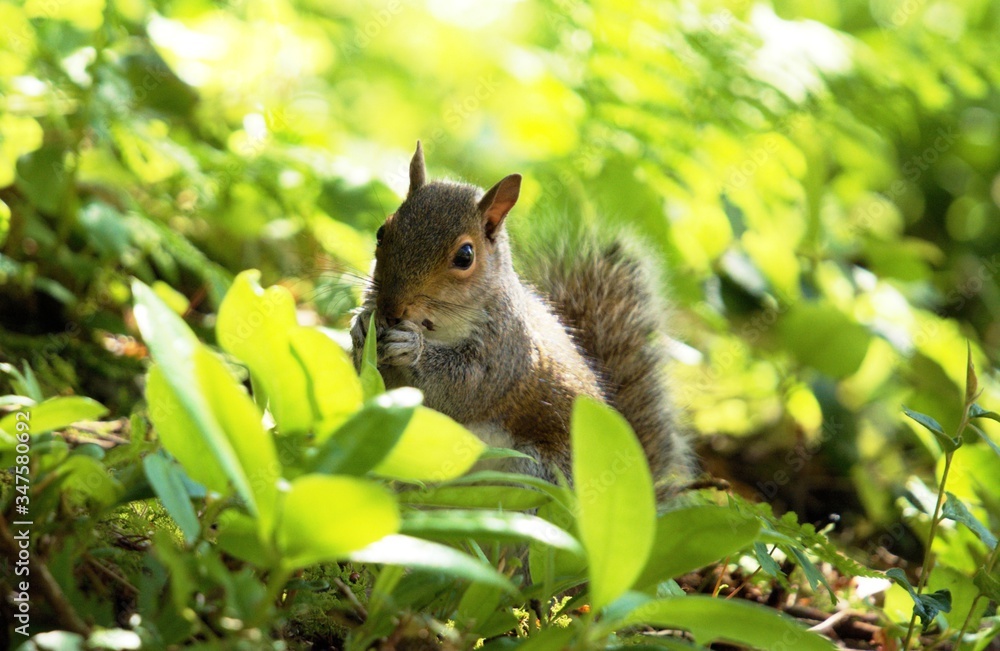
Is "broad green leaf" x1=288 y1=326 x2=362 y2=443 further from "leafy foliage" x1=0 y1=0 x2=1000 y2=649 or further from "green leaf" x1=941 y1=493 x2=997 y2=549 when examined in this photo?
"green leaf" x1=941 y1=493 x2=997 y2=549

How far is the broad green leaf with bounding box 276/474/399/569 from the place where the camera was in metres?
0.73

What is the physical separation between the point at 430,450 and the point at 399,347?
2.98 ft

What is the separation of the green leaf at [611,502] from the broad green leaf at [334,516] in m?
0.21

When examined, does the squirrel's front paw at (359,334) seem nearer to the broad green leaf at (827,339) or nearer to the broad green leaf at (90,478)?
the broad green leaf at (90,478)

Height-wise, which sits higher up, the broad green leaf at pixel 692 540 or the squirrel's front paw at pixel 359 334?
the broad green leaf at pixel 692 540

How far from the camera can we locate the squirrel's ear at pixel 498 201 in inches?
81.1

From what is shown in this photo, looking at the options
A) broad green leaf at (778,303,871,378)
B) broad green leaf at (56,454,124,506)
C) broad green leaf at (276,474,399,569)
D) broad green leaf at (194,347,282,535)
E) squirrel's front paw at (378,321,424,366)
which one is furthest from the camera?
broad green leaf at (778,303,871,378)

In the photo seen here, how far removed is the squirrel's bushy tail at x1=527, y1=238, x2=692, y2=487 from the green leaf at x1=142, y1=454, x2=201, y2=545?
1439 mm

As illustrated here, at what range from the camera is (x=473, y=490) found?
1078 millimetres

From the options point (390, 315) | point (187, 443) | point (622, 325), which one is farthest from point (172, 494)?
point (622, 325)

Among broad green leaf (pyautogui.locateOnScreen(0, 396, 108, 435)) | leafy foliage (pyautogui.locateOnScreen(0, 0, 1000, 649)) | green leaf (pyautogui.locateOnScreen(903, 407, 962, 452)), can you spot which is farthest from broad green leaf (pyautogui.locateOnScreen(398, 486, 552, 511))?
green leaf (pyautogui.locateOnScreen(903, 407, 962, 452))

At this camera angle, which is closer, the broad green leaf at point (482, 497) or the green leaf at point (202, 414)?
the green leaf at point (202, 414)

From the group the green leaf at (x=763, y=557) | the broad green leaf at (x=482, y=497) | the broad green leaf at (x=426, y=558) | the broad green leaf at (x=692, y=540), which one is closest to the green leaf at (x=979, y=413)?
the green leaf at (x=763, y=557)

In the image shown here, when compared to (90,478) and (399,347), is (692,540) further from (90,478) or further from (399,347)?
(399,347)
